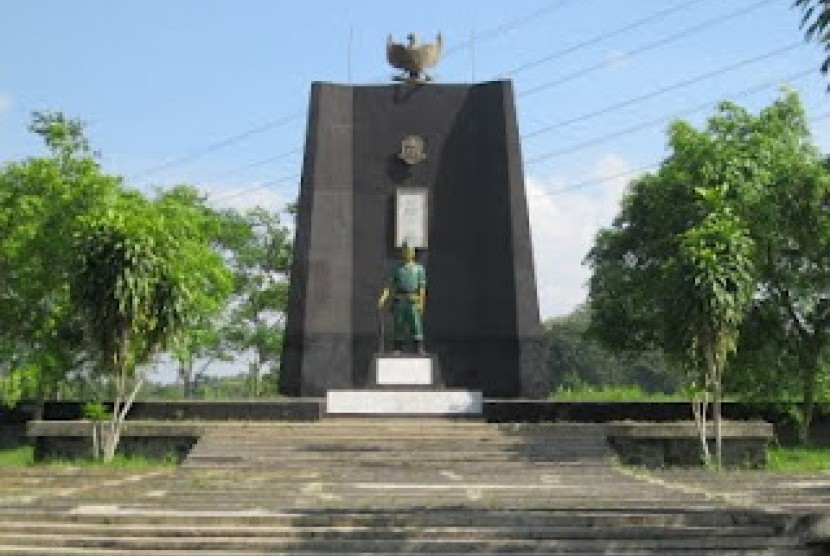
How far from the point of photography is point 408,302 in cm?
1958

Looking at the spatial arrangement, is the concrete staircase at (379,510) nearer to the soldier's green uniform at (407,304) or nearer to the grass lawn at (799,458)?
the grass lawn at (799,458)

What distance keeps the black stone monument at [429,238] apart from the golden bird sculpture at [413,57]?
326 mm

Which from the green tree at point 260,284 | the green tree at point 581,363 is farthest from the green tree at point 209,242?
the green tree at point 581,363

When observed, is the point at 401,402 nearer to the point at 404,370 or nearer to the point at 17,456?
the point at 404,370

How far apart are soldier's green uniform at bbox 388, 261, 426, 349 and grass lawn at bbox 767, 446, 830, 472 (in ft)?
23.0

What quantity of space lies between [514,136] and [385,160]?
2992 millimetres

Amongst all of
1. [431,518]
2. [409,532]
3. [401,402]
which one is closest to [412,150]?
[401,402]

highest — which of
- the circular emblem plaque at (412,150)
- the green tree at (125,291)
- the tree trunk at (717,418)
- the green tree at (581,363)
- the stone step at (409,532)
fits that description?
the circular emblem plaque at (412,150)

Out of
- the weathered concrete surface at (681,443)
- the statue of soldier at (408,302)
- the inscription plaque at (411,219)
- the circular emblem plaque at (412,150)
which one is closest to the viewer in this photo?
the weathered concrete surface at (681,443)

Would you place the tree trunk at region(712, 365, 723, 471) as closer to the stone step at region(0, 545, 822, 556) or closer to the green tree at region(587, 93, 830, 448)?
the green tree at region(587, 93, 830, 448)

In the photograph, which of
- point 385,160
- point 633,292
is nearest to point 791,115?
point 633,292

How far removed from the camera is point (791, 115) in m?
23.5

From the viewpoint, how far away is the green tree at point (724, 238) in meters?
14.3

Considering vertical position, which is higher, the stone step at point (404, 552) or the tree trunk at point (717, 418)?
the tree trunk at point (717, 418)
